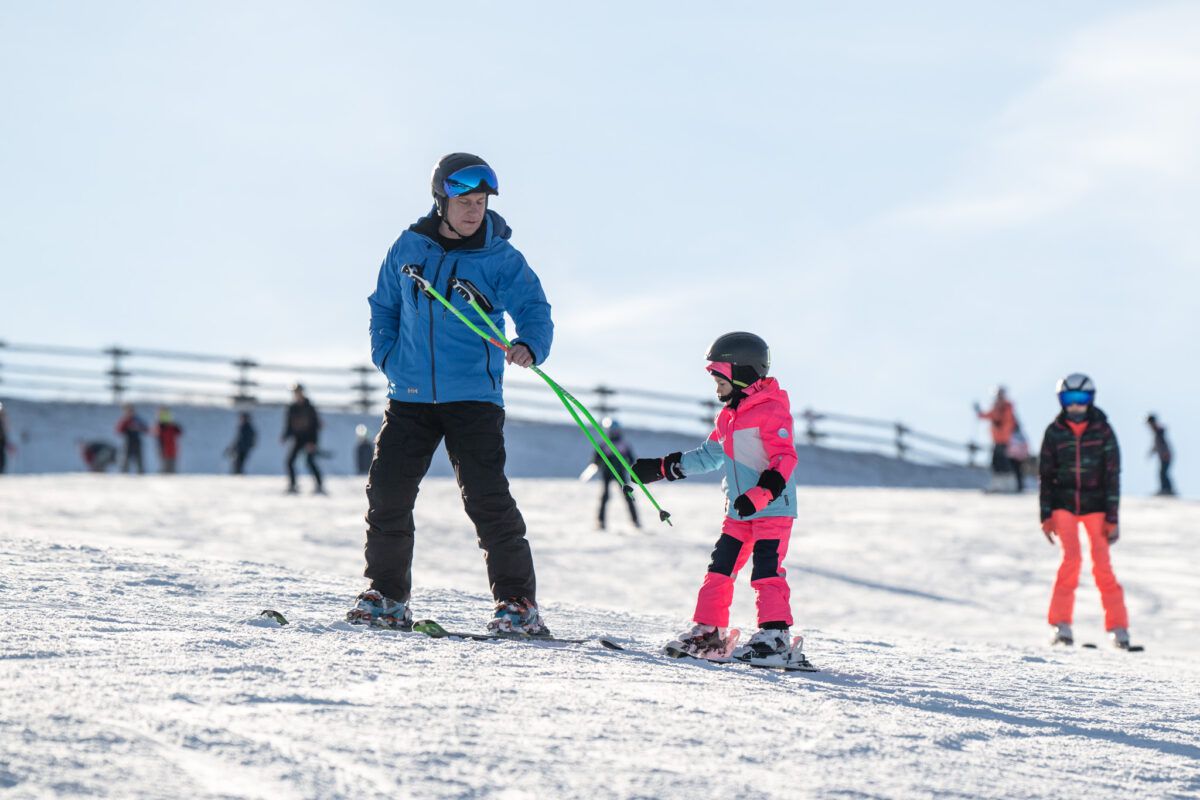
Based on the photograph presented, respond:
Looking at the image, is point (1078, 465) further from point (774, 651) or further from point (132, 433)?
point (132, 433)

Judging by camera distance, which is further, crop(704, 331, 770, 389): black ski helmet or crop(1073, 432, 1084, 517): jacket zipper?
crop(1073, 432, 1084, 517): jacket zipper

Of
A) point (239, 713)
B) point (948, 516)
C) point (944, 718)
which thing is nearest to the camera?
point (239, 713)

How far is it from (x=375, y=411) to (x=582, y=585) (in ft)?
67.8

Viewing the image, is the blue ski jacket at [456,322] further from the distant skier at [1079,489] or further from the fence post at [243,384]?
the fence post at [243,384]

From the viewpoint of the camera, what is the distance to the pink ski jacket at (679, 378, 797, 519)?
207 inches

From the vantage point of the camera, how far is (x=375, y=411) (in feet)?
105

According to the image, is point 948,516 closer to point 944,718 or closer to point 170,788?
point 944,718

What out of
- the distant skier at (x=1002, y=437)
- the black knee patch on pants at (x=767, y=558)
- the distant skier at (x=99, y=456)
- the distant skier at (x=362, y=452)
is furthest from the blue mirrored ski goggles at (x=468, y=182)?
the distant skier at (x=99, y=456)

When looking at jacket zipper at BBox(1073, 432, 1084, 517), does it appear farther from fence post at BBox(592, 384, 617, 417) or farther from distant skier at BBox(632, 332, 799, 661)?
fence post at BBox(592, 384, 617, 417)

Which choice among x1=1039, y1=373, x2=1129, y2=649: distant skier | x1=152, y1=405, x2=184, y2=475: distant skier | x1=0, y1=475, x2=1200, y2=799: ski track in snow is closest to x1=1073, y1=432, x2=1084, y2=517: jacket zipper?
x1=1039, y1=373, x2=1129, y2=649: distant skier

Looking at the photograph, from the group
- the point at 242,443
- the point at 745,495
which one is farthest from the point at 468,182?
the point at 242,443

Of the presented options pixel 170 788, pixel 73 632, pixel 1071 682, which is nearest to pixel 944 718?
pixel 1071 682

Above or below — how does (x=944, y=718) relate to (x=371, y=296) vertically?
below

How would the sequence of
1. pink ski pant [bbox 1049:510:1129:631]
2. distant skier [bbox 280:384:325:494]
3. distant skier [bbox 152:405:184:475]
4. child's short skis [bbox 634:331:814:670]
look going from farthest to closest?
distant skier [bbox 152:405:184:475] → distant skier [bbox 280:384:325:494] → pink ski pant [bbox 1049:510:1129:631] → child's short skis [bbox 634:331:814:670]
